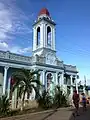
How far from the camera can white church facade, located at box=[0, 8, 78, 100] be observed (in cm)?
2406

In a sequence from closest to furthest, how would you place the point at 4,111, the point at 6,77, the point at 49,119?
the point at 49,119
the point at 4,111
the point at 6,77

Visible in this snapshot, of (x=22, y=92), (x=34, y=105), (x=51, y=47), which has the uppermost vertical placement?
(x=51, y=47)

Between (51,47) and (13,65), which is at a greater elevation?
(51,47)

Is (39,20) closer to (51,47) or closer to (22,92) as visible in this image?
(51,47)

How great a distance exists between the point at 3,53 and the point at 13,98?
10718 millimetres

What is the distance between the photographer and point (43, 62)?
28.0 metres

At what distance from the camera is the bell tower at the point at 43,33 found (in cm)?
3011

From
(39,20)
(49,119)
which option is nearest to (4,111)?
(49,119)

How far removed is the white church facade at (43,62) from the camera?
78.9 feet

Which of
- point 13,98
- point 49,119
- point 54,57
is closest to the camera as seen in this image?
point 49,119

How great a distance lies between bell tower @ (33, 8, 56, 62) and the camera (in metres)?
30.1

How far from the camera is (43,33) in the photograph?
3036cm

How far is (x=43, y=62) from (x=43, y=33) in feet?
19.7

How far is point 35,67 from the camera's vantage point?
87.4 feet
